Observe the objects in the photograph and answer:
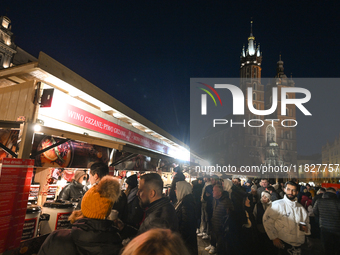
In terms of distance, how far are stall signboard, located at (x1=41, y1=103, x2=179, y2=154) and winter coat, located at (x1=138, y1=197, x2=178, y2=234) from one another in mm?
4731

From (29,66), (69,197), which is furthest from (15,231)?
(29,66)

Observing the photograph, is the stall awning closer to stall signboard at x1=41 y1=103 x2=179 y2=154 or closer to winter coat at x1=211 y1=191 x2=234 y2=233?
stall signboard at x1=41 y1=103 x2=179 y2=154

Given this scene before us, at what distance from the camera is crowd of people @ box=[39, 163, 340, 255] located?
198 cm

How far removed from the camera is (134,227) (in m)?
3.85

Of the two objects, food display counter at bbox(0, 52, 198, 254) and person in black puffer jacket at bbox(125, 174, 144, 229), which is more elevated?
food display counter at bbox(0, 52, 198, 254)

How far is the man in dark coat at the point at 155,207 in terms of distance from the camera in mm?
2609

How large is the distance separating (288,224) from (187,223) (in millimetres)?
2028

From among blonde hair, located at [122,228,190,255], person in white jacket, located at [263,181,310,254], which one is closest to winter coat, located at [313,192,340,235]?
Answer: person in white jacket, located at [263,181,310,254]

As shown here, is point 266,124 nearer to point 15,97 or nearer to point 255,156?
point 255,156

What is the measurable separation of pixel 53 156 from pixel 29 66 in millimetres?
2480

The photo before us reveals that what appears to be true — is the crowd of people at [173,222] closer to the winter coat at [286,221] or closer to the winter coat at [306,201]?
the winter coat at [286,221]

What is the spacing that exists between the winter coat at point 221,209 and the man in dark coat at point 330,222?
263cm

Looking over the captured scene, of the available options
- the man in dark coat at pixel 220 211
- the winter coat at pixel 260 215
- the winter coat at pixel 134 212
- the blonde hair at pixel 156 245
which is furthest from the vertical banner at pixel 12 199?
the winter coat at pixel 260 215

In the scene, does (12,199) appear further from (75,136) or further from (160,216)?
(160,216)
